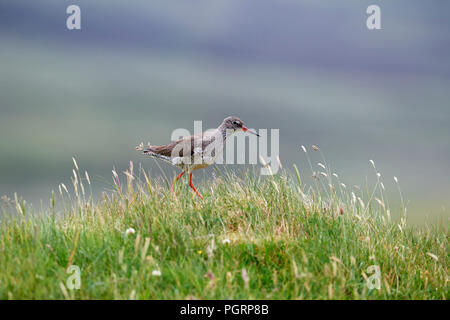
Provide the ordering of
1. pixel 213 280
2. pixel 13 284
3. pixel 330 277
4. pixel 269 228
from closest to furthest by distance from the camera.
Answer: pixel 213 280 < pixel 13 284 < pixel 330 277 < pixel 269 228

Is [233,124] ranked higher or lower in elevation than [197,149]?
higher

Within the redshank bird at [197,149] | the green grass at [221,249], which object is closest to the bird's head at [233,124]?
the redshank bird at [197,149]

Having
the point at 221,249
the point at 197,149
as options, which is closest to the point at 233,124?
the point at 197,149

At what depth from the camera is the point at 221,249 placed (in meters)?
5.37

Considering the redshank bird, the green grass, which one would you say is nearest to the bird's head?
the redshank bird

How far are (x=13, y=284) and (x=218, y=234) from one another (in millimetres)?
2609

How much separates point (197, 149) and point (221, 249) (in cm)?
301

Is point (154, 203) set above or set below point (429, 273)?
above

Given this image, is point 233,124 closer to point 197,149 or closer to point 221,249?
point 197,149

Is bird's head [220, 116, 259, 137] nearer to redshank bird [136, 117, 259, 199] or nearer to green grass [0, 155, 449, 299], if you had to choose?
redshank bird [136, 117, 259, 199]

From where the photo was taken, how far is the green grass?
4559 mm
